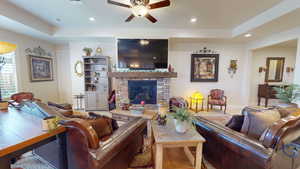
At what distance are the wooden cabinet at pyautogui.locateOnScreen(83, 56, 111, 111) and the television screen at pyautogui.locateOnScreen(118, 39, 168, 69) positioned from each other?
0.79 m

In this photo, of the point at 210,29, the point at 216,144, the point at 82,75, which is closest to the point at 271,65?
the point at 210,29

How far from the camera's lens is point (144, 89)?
4793 mm

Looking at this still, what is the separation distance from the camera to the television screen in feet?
14.3

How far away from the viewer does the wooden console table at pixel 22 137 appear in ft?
3.19

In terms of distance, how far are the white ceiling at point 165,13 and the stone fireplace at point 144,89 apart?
5.58 ft

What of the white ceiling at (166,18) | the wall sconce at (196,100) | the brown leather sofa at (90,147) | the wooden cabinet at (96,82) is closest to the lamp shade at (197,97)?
the wall sconce at (196,100)

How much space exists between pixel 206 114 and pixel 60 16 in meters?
5.36

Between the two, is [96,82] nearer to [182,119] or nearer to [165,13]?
[165,13]

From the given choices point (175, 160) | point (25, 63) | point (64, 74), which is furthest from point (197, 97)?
point (25, 63)

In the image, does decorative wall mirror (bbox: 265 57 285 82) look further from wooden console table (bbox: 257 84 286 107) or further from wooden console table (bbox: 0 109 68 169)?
wooden console table (bbox: 0 109 68 169)

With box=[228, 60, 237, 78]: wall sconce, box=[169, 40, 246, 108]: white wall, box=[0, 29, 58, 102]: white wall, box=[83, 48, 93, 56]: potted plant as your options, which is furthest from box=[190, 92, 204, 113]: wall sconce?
box=[0, 29, 58, 102]: white wall

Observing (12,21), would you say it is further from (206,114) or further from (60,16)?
(206,114)

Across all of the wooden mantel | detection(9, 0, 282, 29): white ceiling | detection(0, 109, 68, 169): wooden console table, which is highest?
detection(9, 0, 282, 29): white ceiling

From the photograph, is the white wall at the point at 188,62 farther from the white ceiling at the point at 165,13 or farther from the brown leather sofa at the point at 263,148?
the brown leather sofa at the point at 263,148
